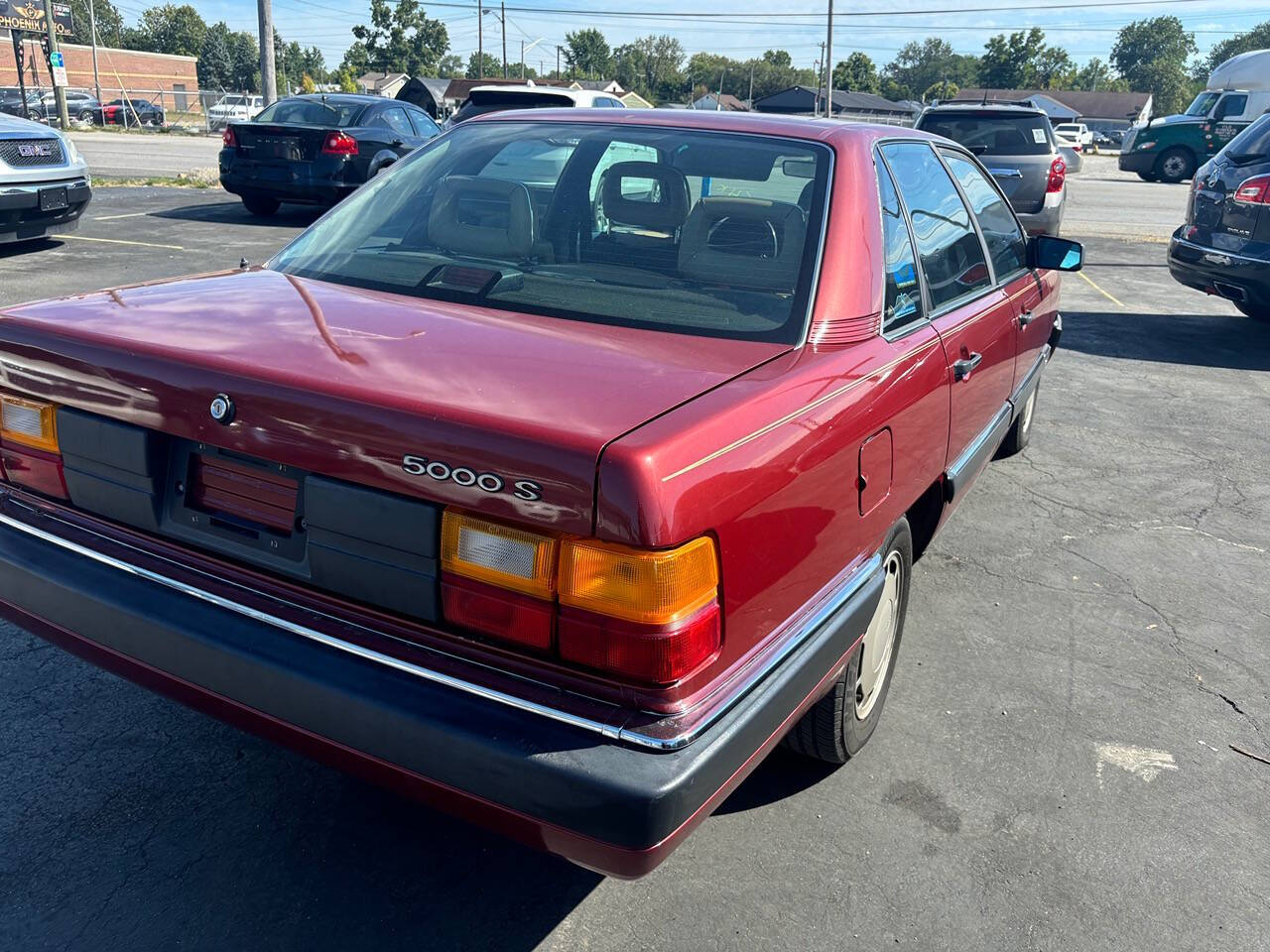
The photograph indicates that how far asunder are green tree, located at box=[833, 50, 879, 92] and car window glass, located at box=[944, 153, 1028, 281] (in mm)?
115699

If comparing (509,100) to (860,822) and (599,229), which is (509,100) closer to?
(599,229)

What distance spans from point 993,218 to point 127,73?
84.1 meters

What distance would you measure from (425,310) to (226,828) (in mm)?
1320

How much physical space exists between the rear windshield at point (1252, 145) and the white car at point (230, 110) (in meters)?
44.1

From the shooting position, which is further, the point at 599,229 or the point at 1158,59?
the point at 1158,59

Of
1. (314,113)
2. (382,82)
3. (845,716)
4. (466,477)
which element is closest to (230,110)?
(382,82)

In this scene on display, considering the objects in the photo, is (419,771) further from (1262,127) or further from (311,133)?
(311,133)

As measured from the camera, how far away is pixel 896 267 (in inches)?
110

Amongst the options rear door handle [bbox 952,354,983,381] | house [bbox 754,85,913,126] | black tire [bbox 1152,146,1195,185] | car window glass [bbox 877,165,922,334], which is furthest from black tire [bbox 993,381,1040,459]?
house [bbox 754,85,913,126]

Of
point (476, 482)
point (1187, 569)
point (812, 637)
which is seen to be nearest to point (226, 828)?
point (476, 482)

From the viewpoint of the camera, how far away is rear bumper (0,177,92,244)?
28.9ft

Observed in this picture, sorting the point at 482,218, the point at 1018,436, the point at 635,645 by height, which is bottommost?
the point at 1018,436

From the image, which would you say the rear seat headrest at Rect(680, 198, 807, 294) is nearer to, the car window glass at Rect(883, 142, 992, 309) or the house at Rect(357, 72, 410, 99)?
the car window glass at Rect(883, 142, 992, 309)

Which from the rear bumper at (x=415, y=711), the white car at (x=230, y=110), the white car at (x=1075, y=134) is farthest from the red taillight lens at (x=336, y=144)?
the white car at (x=1075, y=134)
